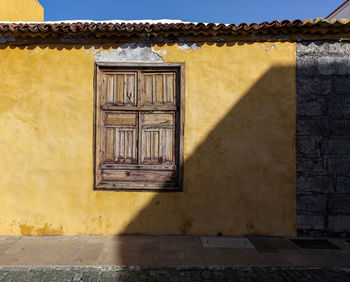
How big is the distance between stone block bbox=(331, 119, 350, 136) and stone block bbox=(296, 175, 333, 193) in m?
0.77

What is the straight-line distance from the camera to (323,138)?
3.89 metres

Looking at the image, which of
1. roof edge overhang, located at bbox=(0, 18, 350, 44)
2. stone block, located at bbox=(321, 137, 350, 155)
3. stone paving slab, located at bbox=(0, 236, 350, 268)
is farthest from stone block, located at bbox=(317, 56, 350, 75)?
stone paving slab, located at bbox=(0, 236, 350, 268)

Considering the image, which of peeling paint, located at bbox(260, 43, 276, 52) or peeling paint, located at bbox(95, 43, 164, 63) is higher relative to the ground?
peeling paint, located at bbox(260, 43, 276, 52)

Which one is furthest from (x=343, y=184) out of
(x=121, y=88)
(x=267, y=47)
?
(x=121, y=88)

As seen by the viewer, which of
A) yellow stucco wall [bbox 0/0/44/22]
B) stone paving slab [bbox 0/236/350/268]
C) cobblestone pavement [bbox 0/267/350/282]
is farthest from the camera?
yellow stucco wall [bbox 0/0/44/22]

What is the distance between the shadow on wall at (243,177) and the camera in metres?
3.89

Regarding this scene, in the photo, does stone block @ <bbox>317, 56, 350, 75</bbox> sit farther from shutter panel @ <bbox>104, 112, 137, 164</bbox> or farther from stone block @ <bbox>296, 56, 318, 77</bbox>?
shutter panel @ <bbox>104, 112, 137, 164</bbox>

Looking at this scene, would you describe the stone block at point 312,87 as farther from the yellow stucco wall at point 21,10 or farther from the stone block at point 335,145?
the yellow stucco wall at point 21,10

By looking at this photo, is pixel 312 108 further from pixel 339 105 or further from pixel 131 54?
pixel 131 54

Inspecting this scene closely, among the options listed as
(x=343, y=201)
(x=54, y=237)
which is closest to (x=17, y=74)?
(x=54, y=237)

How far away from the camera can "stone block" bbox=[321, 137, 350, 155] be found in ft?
12.7

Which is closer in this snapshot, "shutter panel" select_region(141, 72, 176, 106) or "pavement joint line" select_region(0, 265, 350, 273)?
"pavement joint line" select_region(0, 265, 350, 273)

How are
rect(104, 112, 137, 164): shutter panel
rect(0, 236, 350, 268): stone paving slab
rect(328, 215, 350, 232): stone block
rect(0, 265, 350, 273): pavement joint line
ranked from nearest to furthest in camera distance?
rect(0, 265, 350, 273): pavement joint line < rect(0, 236, 350, 268): stone paving slab < rect(328, 215, 350, 232): stone block < rect(104, 112, 137, 164): shutter panel

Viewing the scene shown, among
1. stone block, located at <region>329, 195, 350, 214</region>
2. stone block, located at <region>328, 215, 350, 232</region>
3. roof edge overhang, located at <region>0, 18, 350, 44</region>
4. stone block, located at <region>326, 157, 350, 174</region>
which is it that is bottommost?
stone block, located at <region>328, 215, 350, 232</region>
